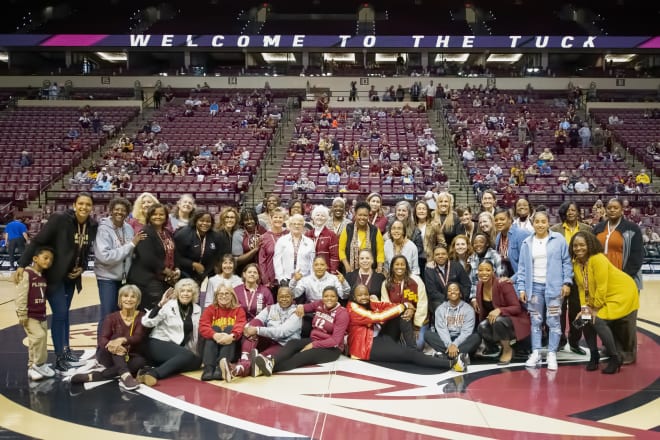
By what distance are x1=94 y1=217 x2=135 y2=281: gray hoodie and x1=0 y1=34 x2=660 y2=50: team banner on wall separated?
23865 millimetres

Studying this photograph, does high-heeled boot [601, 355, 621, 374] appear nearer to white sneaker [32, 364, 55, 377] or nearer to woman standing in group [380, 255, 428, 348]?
woman standing in group [380, 255, 428, 348]

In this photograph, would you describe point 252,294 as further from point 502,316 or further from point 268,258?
point 502,316

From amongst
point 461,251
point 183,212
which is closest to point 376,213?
point 461,251

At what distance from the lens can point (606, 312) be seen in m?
5.67

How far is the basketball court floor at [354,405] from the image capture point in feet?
14.1

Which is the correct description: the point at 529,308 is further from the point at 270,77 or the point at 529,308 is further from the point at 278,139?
the point at 270,77

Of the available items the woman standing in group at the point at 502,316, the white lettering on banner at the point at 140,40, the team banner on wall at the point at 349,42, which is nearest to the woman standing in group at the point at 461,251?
the woman standing in group at the point at 502,316

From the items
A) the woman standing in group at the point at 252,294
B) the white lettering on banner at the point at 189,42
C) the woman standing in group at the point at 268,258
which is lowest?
the woman standing in group at the point at 252,294

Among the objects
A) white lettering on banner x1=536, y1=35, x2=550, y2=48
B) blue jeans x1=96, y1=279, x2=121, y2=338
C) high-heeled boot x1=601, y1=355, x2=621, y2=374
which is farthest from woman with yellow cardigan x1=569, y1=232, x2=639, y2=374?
white lettering on banner x1=536, y1=35, x2=550, y2=48

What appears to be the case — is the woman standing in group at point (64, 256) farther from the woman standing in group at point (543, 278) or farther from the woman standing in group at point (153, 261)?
the woman standing in group at point (543, 278)

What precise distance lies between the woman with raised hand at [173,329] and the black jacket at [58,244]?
0.89m

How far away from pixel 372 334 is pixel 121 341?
236 centimetres

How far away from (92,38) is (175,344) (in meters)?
27.2

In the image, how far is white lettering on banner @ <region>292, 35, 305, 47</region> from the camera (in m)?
28.6
